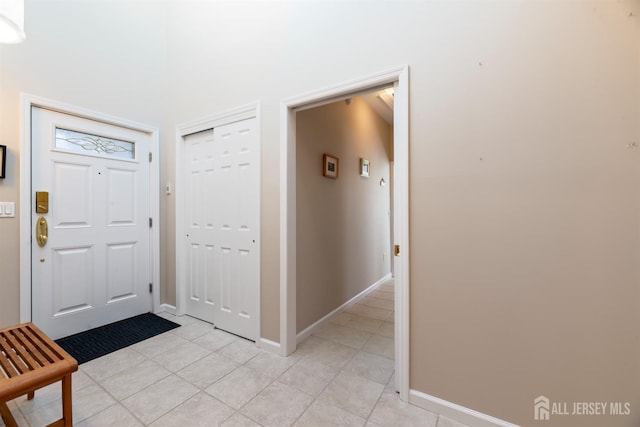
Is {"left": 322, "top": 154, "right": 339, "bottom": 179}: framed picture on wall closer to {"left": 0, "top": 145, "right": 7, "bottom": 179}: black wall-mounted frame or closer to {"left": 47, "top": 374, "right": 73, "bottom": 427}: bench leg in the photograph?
{"left": 47, "top": 374, "right": 73, "bottom": 427}: bench leg

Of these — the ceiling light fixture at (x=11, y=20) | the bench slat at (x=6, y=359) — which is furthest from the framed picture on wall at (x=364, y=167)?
the bench slat at (x=6, y=359)

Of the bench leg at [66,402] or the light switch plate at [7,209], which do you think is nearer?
the bench leg at [66,402]

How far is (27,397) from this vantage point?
1.60m

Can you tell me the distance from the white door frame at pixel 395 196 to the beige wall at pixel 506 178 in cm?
6

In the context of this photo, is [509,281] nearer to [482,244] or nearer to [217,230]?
[482,244]

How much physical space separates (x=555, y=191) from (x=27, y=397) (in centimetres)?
327

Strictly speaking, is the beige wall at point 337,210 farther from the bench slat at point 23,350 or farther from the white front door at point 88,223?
the white front door at point 88,223

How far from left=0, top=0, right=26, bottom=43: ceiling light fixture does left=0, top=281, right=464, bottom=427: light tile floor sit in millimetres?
2075

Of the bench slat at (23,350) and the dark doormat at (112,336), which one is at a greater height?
the bench slat at (23,350)

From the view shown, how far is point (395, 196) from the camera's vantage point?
5.50 feet

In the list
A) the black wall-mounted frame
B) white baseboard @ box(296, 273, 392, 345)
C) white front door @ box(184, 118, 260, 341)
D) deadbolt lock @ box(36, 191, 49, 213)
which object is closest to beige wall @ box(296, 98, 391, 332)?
white baseboard @ box(296, 273, 392, 345)

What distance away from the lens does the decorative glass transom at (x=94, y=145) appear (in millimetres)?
2378

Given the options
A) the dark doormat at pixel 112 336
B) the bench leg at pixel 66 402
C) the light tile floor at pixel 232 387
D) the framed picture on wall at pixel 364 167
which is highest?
the framed picture on wall at pixel 364 167

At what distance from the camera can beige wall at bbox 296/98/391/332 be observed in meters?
2.45
